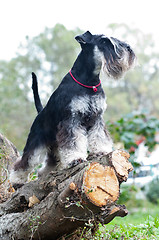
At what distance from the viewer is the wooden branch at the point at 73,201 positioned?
2639mm

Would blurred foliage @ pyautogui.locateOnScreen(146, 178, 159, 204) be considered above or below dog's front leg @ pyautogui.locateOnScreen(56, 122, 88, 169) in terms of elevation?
below

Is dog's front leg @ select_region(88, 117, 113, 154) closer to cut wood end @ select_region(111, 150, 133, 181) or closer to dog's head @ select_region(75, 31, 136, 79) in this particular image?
dog's head @ select_region(75, 31, 136, 79)

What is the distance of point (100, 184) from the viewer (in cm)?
267

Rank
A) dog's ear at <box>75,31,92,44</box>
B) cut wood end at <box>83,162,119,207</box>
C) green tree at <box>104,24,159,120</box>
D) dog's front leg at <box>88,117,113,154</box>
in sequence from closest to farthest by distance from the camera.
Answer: cut wood end at <box>83,162,119,207</box> < dog's ear at <box>75,31,92,44</box> < dog's front leg at <box>88,117,113,154</box> < green tree at <box>104,24,159,120</box>

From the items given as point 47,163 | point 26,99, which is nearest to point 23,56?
point 26,99

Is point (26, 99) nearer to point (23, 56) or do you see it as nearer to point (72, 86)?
point (23, 56)

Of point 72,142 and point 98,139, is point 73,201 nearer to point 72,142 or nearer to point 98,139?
point 72,142

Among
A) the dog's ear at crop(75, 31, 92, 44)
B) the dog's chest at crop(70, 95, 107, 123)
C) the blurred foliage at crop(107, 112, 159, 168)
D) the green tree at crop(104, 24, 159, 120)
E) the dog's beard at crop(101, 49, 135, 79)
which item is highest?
the dog's ear at crop(75, 31, 92, 44)

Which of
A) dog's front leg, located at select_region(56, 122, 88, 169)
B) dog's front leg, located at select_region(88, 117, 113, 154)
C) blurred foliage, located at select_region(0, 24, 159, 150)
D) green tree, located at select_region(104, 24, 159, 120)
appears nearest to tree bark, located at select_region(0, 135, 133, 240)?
dog's front leg, located at select_region(56, 122, 88, 169)

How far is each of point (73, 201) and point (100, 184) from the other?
30 cm

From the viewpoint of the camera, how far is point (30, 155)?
168 inches

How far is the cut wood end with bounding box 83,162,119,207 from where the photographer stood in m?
2.60

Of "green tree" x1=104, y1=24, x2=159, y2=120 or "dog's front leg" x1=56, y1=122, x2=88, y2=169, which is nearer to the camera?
"dog's front leg" x1=56, y1=122, x2=88, y2=169


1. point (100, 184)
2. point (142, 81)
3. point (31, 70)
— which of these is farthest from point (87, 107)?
point (142, 81)
